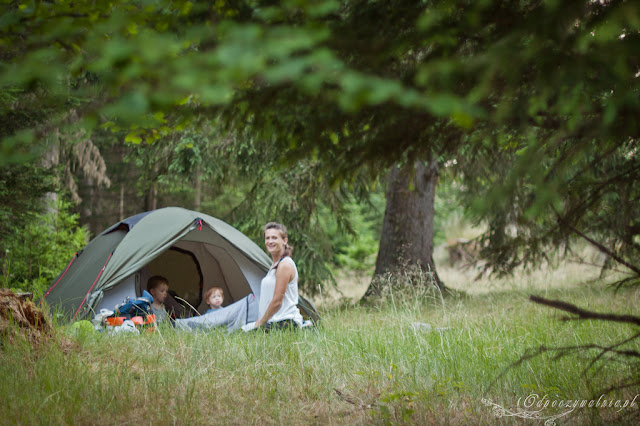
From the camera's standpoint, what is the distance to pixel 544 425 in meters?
2.56

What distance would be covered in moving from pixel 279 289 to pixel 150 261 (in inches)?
74.9

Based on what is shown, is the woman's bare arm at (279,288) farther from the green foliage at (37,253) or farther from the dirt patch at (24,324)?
the green foliage at (37,253)

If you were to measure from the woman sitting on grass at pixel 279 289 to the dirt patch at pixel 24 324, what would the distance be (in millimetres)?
1615

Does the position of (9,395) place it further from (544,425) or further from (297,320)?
(544,425)

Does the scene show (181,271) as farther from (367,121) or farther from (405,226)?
(367,121)

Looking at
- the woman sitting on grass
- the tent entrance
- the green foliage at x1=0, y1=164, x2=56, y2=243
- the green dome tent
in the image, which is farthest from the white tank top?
the green foliage at x1=0, y1=164, x2=56, y2=243

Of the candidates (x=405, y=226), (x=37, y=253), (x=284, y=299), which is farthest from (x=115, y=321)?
(x=405, y=226)

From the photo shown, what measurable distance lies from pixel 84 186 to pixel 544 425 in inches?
599

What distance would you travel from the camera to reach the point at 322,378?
10.5ft

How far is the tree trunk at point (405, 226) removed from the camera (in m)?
7.89

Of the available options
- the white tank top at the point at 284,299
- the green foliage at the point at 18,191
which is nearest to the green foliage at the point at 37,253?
the green foliage at the point at 18,191

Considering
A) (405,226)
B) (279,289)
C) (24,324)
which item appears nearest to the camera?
(24,324)

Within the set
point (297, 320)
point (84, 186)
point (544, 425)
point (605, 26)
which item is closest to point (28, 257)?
point (297, 320)

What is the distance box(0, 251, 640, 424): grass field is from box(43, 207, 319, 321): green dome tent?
50.6 inches
